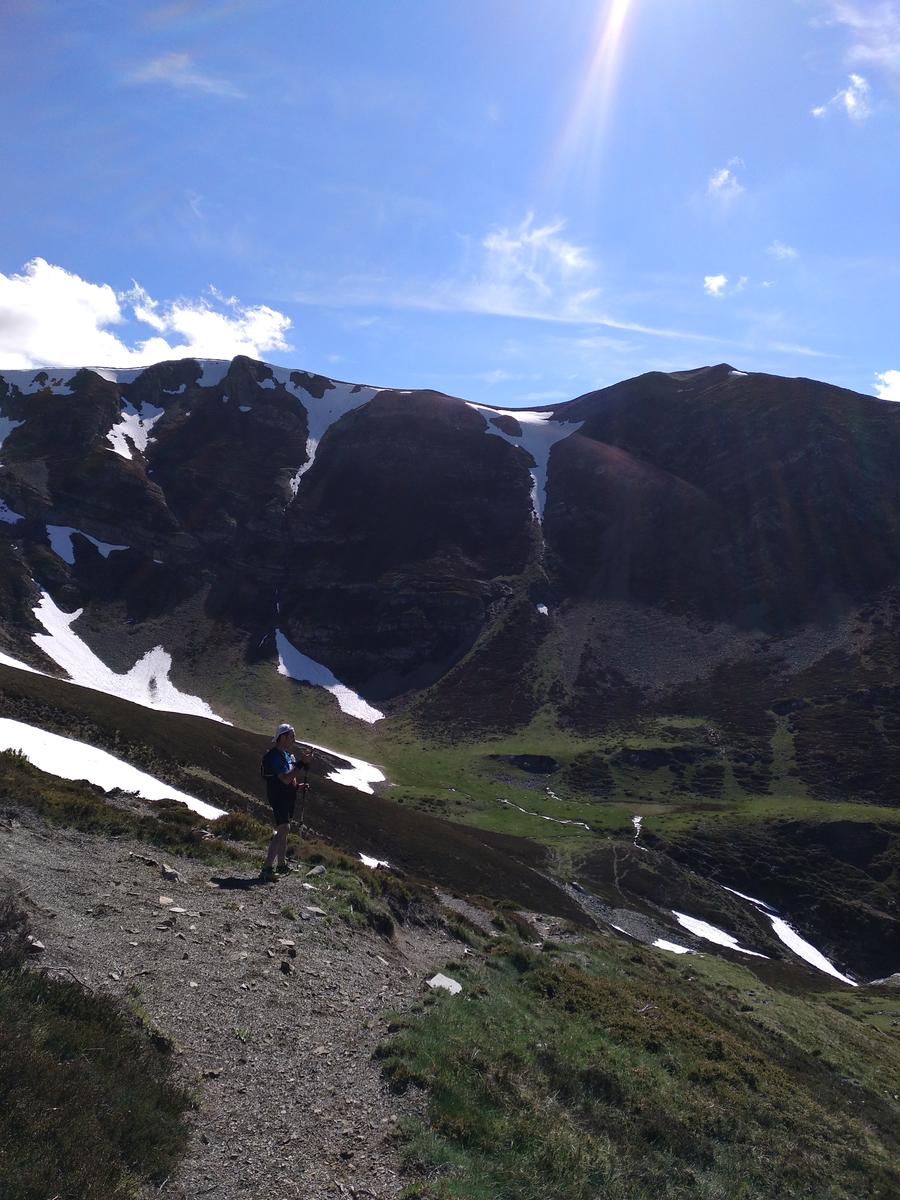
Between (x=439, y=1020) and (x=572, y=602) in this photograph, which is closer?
(x=439, y=1020)

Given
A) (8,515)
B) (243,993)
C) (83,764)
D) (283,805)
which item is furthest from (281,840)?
(8,515)

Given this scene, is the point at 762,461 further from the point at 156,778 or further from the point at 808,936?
the point at 156,778

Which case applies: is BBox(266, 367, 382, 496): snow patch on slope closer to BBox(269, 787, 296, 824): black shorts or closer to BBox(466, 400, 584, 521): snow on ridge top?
BBox(466, 400, 584, 521): snow on ridge top

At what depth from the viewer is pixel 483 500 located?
545ft

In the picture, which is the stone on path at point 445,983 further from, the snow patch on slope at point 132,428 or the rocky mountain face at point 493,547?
the snow patch on slope at point 132,428

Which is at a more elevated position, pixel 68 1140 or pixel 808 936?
pixel 68 1140

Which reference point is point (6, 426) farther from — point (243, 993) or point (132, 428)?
point (243, 993)

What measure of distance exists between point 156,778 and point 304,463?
153595 mm

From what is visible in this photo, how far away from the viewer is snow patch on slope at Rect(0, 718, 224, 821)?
23109 mm

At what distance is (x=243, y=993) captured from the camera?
10180 mm

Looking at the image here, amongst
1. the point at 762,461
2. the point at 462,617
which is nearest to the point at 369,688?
the point at 462,617

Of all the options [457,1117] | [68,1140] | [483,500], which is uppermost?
[483,500]

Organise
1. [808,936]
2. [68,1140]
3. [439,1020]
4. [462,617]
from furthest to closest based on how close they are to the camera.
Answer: [462,617] → [808,936] → [439,1020] → [68,1140]

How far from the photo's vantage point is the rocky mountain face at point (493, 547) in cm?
11356
